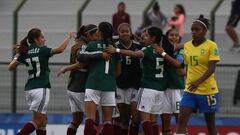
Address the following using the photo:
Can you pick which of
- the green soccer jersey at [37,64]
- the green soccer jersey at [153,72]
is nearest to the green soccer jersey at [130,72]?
the green soccer jersey at [153,72]

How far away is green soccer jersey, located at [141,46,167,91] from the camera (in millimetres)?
15609

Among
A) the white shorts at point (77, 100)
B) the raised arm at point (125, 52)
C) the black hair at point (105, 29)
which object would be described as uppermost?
the black hair at point (105, 29)

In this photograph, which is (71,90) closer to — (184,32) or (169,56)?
(169,56)

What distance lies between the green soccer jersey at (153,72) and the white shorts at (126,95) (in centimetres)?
60

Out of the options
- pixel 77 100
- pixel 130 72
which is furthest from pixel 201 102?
pixel 77 100

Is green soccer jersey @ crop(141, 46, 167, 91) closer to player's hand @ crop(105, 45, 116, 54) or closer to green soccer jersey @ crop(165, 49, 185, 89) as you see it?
green soccer jersey @ crop(165, 49, 185, 89)

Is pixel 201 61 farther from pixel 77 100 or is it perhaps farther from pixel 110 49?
pixel 77 100

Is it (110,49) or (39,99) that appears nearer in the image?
(110,49)

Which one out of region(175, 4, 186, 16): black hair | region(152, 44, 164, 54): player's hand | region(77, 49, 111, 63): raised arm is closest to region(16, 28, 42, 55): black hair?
region(77, 49, 111, 63): raised arm

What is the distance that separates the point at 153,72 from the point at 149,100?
49 centimetres

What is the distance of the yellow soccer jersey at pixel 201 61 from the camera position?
14.8 m

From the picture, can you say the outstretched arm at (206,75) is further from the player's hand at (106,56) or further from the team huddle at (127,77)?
the player's hand at (106,56)

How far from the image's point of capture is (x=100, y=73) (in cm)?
1512

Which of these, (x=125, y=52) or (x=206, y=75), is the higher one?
(x=125, y=52)
